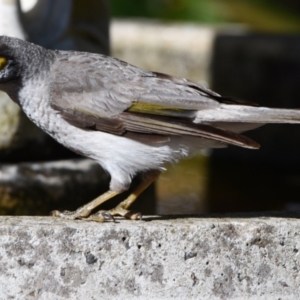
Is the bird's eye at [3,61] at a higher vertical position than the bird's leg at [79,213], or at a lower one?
higher

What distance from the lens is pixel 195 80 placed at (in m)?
10.8

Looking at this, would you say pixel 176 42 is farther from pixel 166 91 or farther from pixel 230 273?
pixel 230 273

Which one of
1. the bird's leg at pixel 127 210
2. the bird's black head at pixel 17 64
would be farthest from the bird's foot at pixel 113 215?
the bird's black head at pixel 17 64

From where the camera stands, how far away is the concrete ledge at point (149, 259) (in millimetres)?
4102

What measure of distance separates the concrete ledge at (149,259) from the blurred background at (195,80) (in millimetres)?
1707

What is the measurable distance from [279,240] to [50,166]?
2.30 m

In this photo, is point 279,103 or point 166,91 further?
point 279,103

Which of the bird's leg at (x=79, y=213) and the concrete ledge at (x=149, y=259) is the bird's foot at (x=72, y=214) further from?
the concrete ledge at (x=149, y=259)

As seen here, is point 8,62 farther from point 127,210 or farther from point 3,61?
point 127,210

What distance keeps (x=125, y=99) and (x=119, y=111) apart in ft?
0.27

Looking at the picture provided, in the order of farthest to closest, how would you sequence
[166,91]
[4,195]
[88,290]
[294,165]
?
[294,165] → [4,195] → [166,91] → [88,290]

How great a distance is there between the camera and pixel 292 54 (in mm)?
10258

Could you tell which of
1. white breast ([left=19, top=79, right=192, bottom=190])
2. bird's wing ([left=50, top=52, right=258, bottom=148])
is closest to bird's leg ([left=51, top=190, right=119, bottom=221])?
white breast ([left=19, top=79, right=192, bottom=190])

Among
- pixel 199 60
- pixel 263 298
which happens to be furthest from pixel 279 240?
pixel 199 60
